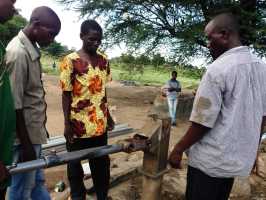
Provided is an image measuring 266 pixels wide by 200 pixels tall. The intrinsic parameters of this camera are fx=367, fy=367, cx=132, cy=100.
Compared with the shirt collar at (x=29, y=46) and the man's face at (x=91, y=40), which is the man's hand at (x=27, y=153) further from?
the man's face at (x=91, y=40)

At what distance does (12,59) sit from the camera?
224 centimetres

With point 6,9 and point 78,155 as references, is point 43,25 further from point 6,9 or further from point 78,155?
point 78,155

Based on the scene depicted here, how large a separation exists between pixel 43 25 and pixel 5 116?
0.71 m

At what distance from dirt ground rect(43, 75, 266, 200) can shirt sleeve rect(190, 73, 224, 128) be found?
5.00ft

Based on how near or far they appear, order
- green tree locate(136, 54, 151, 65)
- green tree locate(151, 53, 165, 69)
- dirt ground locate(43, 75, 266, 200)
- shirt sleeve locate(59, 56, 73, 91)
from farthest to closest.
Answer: green tree locate(136, 54, 151, 65)
green tree locate(151, 53, 165, 69)
dirt ground locate(43, 75, 266, 200)
shirt sleeve locate(59, 56, 73, 91)

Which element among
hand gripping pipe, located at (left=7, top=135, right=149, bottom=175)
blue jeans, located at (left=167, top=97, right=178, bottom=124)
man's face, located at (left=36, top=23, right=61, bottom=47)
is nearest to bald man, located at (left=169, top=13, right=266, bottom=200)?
hand gripping pipe, located at (left=7, top=135, right=149, bottom=175)

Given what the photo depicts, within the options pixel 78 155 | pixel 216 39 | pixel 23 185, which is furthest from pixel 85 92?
pixel 216 39

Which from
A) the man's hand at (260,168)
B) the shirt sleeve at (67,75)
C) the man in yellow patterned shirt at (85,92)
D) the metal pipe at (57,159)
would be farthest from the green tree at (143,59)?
the metal pipe at (57,159)

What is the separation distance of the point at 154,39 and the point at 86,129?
1132 centimetres

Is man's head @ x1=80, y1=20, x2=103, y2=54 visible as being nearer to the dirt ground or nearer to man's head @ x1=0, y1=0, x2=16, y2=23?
man's head @ x1=0, y1=0, x2=16, y2=23

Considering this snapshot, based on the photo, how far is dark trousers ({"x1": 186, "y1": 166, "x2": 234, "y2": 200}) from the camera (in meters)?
2.25

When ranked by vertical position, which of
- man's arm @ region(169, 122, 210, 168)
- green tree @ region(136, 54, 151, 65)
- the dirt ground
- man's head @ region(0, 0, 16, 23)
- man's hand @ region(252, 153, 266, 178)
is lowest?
the dirt ground

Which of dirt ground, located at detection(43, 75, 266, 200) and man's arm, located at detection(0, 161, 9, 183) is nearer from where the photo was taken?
man's arm, located at detection(0, 161, 9, 183)

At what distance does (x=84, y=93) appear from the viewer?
299cm
